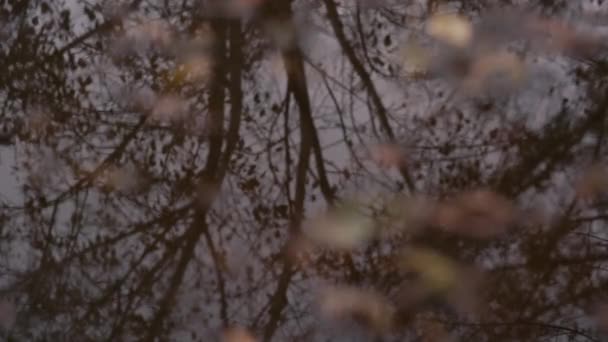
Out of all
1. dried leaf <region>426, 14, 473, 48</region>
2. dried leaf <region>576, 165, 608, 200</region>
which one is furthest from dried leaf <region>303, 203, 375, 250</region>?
dried leaf <region>426, 14, 473, 48</region>

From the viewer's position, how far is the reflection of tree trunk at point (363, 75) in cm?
167

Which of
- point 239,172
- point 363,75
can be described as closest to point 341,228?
point 239,172

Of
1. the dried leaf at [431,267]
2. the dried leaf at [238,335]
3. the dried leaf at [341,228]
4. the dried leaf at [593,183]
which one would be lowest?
the dried leaf at [238,335]

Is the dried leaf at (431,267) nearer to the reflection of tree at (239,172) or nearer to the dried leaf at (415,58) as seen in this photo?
the reflection of tree at (239,172)

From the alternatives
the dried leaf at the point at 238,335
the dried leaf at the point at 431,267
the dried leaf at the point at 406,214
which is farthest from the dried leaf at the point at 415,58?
the dried leaf at the point at 238,335

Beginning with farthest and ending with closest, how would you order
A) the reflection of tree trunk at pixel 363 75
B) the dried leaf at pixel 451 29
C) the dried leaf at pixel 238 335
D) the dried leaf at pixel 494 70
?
the dried leaf at pixel 451 29
the dried leaf at pixel 494 70
the reflection of tree trunk at pixel 363 75
the dried leaf at pixel 238 335

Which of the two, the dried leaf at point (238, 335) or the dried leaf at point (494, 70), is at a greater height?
the dried leaf at point (494, 70)

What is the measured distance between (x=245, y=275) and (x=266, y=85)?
50cm

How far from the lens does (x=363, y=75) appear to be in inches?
73.8

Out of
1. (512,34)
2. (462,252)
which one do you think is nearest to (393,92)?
(512,34)

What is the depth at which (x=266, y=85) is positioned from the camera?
1.84m

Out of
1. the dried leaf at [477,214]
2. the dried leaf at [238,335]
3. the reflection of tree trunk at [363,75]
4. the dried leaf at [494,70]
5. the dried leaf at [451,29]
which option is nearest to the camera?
the dried leaf at [238,335]

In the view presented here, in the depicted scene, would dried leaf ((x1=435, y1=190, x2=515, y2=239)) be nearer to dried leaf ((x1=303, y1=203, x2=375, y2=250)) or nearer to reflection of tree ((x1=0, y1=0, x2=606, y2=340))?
reflection of tree ((x1=0, y1=0, x2=606, y2=340))

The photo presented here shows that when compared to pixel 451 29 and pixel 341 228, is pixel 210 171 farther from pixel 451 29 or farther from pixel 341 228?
pixel 451 29
